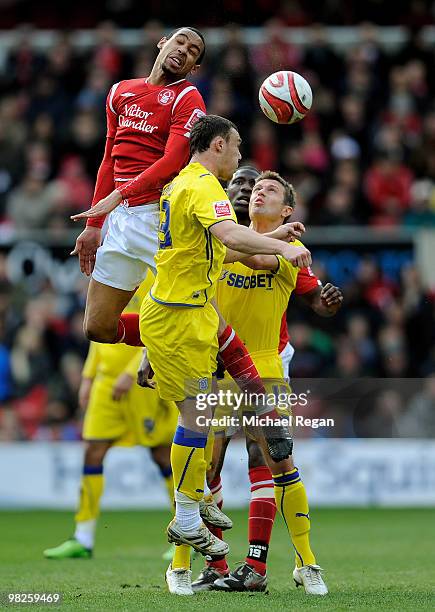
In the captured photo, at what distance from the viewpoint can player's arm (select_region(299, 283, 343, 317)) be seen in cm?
706

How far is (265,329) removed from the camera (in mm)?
7523

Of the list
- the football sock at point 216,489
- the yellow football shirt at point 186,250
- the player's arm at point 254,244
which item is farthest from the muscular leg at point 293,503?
the player's arm at point 254,244

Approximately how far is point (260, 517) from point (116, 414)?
3360 mm

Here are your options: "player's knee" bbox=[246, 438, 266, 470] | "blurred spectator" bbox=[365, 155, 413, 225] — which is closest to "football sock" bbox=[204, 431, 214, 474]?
"player's knee" bbox=[246, 438, 266, 470]

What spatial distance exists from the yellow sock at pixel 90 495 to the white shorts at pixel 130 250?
2646mm

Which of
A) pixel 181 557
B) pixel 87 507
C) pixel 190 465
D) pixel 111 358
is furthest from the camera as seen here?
pixel 111 358

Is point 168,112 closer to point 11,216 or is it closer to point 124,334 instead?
point 124,334

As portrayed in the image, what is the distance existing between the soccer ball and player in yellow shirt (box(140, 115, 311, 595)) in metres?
0.89

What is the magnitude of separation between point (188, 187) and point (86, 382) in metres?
4.14

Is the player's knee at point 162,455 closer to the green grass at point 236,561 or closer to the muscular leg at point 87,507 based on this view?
the muscular leg at point 87,507

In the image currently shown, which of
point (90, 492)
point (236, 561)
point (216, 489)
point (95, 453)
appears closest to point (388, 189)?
point (95, 453)

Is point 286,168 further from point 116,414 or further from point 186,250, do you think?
point 186,250

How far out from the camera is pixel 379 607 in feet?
20.4

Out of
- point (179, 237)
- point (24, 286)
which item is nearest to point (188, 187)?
point (179, 237)
